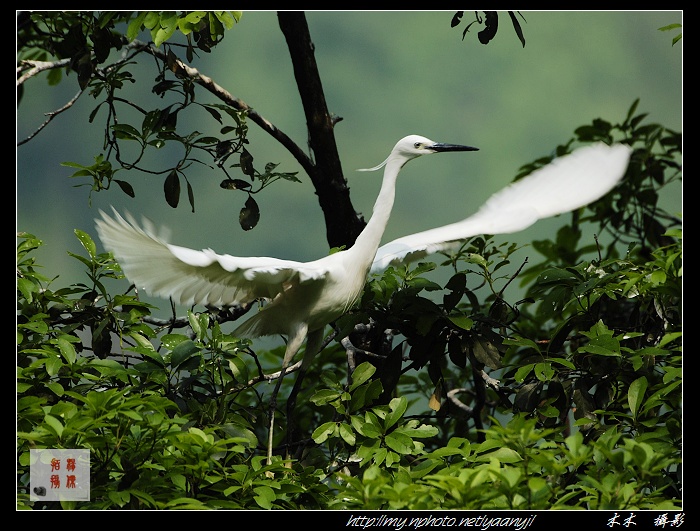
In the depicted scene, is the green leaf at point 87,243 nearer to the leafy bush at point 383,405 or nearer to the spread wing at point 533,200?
the leafy bush at point 383,405

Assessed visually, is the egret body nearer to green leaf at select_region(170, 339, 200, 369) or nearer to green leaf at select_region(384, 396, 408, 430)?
green leaf at select_region(170, 339, 200, 369)

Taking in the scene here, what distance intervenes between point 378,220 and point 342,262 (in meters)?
0.12

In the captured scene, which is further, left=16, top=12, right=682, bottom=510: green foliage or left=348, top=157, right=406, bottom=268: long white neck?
left=348, top=157, right=406, bottom=268: long white neck

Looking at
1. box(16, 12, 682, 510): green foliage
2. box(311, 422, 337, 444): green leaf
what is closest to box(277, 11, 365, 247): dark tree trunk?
box(16, 12, 682, 510): green foliage

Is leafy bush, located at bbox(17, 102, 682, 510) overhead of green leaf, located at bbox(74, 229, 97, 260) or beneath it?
beneath

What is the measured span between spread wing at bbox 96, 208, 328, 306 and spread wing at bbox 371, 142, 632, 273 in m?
0.27

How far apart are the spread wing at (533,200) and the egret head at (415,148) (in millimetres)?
173

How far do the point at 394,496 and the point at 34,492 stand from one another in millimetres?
632

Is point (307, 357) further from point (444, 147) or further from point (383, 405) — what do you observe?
point (444, 147)

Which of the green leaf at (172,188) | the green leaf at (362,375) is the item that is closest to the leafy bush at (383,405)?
the green leaf at (362,375)

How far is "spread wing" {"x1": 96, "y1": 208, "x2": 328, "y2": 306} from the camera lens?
1452 mm

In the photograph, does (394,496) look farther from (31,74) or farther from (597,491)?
(31,74)

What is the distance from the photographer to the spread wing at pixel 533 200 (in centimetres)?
187
